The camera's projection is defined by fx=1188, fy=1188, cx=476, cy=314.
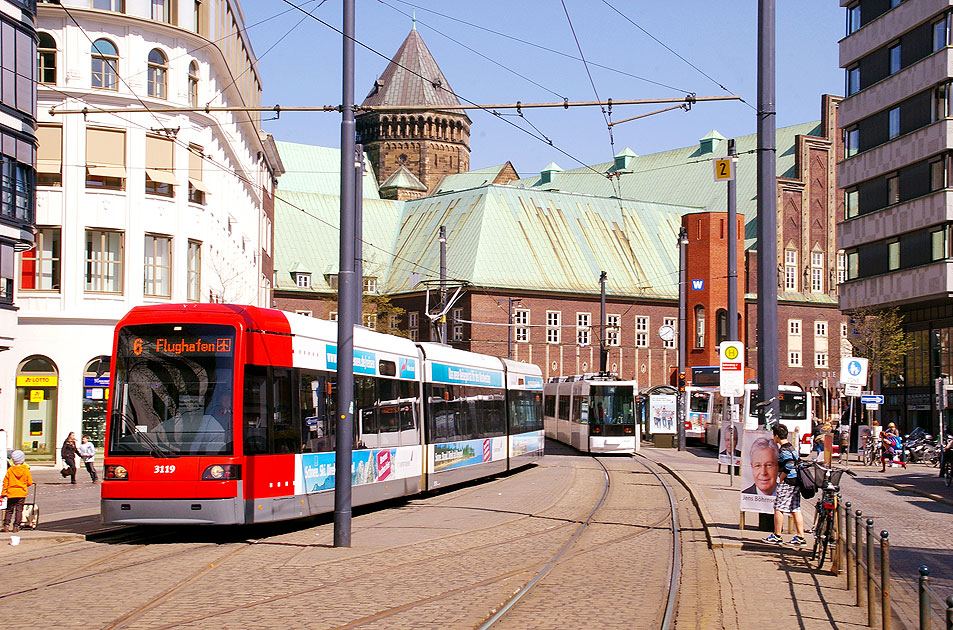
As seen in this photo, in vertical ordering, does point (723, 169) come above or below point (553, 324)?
above

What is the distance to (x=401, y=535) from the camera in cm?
1688

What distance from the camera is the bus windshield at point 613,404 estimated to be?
1741 inches

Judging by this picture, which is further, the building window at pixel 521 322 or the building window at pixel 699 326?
the building window at pixel 699 326

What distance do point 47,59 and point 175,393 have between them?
23.4 metres

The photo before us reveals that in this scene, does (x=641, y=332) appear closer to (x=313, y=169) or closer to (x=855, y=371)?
(x=313, y=169)

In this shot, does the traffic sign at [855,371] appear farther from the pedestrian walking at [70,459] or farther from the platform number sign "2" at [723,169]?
the pedestrian walking at [70,459]

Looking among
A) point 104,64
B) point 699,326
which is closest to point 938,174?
point 104,64

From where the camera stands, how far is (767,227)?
16.4 meters

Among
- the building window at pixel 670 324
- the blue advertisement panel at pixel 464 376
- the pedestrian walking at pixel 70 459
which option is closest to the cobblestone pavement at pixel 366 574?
the blue advertisement panel at pixel 464 376

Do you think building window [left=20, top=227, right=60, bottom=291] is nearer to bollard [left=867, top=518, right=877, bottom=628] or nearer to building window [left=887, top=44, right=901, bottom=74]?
bollard [left=867, top=518, right=877, bottom=628]

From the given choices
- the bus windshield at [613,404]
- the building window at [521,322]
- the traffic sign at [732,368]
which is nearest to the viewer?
the traffic sign at [732,368]

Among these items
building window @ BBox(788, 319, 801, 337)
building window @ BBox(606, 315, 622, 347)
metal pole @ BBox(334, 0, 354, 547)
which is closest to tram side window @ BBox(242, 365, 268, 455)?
metal pole @ BBox(334, 0, 354, 547)

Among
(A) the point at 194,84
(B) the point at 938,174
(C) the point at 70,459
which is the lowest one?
(C) the point at 70,459

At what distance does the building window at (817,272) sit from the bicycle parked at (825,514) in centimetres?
7427
